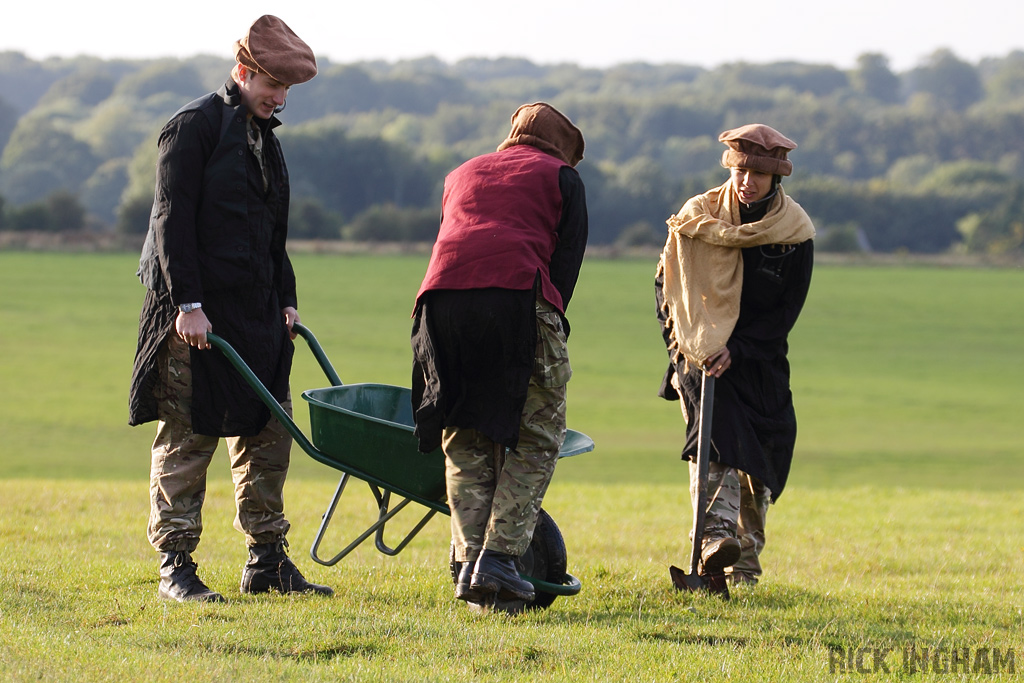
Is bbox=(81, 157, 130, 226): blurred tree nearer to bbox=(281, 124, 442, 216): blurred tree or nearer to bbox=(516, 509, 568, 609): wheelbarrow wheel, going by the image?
bbox=(281, 124, 442, 216): blurred tree

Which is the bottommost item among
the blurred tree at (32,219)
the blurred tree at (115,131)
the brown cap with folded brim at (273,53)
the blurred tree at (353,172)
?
the blurred tree at (32,219)

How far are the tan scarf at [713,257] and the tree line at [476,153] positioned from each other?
6696 centimetres

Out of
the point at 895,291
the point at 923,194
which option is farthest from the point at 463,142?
the point at 895,291

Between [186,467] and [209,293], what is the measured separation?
633 mm

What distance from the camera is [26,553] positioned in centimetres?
507

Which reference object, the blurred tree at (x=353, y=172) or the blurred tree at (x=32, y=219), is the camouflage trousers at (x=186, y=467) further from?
the blurred tree at (x=353, y=172)

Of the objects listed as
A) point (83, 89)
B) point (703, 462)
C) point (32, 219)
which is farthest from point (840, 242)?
point (83, 89)

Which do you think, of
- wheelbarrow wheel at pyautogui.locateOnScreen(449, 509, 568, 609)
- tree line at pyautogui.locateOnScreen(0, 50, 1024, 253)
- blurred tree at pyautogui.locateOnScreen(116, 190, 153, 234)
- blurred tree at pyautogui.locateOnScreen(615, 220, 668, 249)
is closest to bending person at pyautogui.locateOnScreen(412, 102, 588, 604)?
wheelbarrow wheel at pyautogui.locateOnScreen(449, 509, 568, 609)

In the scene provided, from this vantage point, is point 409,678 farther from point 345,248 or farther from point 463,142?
point 463,142

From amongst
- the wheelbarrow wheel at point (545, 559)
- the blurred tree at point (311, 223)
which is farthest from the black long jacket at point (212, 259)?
the blurred tree at point (311, 223)

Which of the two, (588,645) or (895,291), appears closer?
(588,645)

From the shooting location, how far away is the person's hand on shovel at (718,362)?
15.7ft

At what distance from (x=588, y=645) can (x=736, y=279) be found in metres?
1.88

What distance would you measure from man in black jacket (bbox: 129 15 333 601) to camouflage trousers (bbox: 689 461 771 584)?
151cm
